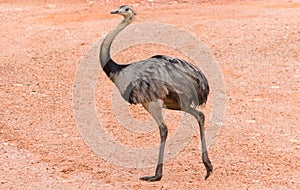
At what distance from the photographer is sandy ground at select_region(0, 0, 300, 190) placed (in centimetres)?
693

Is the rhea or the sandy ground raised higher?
the rhea

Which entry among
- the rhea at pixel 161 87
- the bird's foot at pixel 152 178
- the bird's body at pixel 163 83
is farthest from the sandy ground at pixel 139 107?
the bird's body at pixel 163 83

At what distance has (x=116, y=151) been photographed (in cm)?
765

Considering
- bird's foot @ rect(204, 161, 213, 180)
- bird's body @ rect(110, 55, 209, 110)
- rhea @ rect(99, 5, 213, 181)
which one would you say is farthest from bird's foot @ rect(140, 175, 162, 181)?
bird's body @ rect(110, 55, 209, 110)

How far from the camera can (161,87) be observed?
6.73 meters

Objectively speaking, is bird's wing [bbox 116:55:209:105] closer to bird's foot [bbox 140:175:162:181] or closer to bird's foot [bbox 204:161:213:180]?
bird's foot [bbox 204:161:213:180]

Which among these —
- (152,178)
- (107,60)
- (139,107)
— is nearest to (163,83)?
(107,60)

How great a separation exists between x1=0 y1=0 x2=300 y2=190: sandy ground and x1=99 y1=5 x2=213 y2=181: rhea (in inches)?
22.0

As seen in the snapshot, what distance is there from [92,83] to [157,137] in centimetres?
255

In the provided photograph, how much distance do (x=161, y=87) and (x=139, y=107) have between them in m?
2.59

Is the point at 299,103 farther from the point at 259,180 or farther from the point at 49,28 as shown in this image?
the point at 49,28

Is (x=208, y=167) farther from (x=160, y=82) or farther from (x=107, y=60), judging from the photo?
(x=107, y=60)

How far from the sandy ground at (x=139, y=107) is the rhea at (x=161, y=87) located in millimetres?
560

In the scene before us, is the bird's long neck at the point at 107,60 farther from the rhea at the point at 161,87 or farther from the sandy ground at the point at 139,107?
the sandy ground at the point at 139,107
